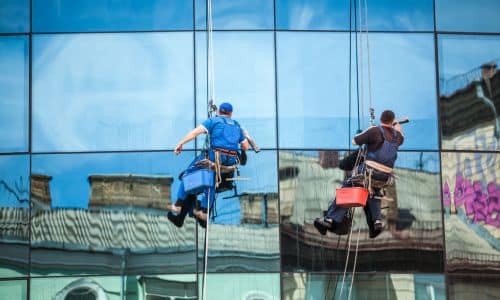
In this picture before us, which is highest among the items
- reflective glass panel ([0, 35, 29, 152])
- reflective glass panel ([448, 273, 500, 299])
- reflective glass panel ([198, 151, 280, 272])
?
reflective glass panel ([0, 35, 29, 152])

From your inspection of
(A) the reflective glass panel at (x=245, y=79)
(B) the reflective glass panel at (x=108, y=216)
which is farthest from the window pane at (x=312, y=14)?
(B) the reflective glass panel at (x=108, y=216)

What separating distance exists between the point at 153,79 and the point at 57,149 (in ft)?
5.70

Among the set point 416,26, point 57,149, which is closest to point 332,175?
point 416,26

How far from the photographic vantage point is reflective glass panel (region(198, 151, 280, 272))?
19359 mm

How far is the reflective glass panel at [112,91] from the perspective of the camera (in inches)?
779

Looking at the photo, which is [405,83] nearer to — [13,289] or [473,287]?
[473,287]

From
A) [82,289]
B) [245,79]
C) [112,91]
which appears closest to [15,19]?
[112,91]

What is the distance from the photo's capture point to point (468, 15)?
2052 centimetres

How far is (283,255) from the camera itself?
1938 centimetres

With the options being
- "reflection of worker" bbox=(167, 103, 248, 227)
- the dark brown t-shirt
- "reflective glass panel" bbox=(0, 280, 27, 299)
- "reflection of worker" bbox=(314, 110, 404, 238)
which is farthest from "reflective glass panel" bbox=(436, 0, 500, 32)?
"reflective glass panel" bbox=(0, 280, 27, 299)

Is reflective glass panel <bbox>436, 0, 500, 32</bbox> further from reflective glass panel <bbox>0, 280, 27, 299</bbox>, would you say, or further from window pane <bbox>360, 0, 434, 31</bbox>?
reflective glass panel <bbox>0, 280, 27, 299</bbox>

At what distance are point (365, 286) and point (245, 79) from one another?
3.49m

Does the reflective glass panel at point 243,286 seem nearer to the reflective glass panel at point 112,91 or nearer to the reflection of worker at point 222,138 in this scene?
the reflection of worker at point 222,138

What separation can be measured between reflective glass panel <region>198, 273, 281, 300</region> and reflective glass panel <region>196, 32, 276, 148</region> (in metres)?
1.91
